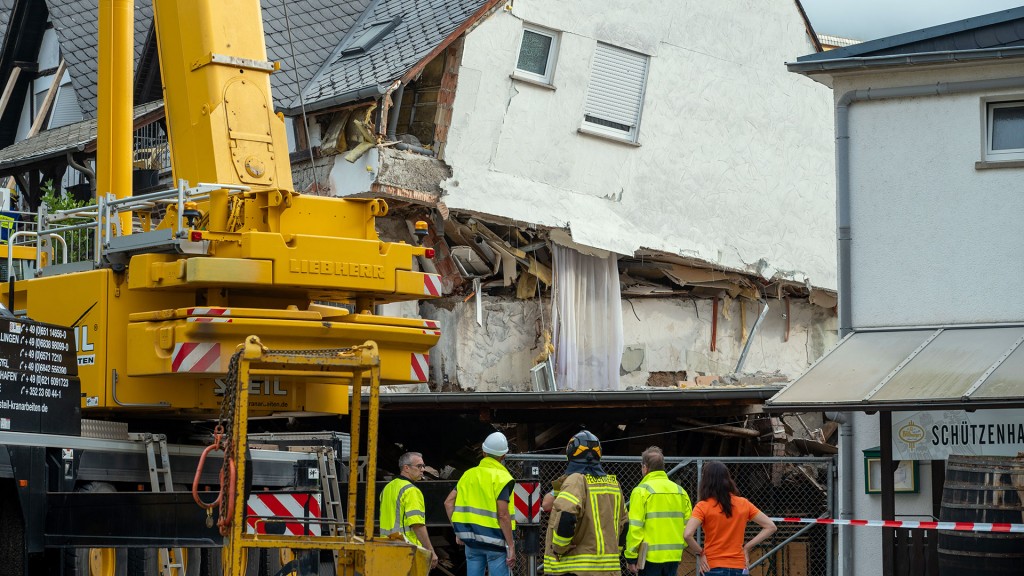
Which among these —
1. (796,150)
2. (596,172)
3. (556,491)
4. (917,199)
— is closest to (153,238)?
(556,491)

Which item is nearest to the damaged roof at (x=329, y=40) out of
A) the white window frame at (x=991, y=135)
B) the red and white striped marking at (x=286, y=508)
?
the white window frame at (x=991, y=135)

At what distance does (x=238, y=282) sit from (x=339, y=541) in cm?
338

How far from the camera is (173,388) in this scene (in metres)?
12.1

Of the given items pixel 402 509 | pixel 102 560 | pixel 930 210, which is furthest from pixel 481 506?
pixel 930 210

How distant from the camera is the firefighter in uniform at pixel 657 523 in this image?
12.1m

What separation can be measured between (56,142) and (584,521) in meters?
15.3

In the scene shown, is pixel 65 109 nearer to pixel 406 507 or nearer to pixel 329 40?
pixel 329 40

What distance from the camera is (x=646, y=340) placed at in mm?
24234

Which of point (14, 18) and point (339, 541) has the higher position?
point (14, 18)

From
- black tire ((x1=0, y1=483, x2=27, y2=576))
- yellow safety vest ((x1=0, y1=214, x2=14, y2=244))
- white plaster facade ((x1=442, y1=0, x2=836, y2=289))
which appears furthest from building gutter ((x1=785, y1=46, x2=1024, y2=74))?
black tire ((x1=0, y1=483, x2=27, y2=576))

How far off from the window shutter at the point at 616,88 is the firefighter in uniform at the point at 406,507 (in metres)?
11.8

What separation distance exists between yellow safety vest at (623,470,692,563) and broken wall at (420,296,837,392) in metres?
9.98

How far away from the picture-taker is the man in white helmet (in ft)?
39.2

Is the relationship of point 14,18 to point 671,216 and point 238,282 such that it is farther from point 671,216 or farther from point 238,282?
point 238,282
